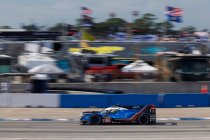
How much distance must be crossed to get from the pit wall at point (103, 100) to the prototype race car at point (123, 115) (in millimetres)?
9205

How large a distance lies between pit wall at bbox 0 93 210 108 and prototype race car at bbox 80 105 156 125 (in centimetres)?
920

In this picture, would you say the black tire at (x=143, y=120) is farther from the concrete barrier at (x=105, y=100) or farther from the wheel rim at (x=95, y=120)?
the concrete barrier at (x=105, y=100)

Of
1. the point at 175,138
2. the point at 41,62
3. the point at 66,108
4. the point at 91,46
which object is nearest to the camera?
the point at 175,138

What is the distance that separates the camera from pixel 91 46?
5622 cm

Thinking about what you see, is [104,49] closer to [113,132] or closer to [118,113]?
[118,113]

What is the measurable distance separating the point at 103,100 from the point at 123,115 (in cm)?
998

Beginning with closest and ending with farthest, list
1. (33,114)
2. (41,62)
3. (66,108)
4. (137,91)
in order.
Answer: (33,114), (66,108), (137,91), (41,62)

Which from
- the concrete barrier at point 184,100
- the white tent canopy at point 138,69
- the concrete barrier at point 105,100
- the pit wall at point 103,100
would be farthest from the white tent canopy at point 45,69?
the concrete barrier at point 184,100

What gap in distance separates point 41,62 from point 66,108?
1978 cm

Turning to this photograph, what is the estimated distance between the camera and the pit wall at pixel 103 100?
2934 centimetres

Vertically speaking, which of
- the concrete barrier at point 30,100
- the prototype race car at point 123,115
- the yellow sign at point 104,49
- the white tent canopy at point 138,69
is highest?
the yellow sign at point 104,49

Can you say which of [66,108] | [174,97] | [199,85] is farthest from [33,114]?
[199,85]

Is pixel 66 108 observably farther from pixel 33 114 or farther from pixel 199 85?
pixel 199 85

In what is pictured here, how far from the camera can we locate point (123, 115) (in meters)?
19.7
